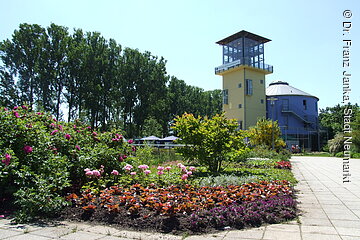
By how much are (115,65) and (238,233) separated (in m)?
36.6

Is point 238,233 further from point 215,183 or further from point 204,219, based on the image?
point 215,183

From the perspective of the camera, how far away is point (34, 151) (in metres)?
5.46

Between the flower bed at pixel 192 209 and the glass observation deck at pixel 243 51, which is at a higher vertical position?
the glass observation deck at pixel 243 51

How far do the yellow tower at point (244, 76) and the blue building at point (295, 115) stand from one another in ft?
10.2

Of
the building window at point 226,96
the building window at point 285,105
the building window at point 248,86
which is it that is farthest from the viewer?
the building window at point 285,105

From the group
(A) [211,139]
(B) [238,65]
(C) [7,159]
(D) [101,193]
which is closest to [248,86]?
(B) [238,65]

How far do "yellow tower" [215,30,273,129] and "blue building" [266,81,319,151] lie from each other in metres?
3.12

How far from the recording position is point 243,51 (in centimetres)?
3722

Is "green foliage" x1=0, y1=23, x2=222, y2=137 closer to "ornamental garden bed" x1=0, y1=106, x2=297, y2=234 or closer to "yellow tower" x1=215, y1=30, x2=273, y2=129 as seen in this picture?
"yellow tower" x1=215, y1=30, x2=273, y2=129

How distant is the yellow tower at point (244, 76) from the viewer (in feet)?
122

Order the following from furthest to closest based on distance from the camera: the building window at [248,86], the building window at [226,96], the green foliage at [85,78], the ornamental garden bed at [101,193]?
the building window at [226,96] < the building window at [248,86] < the green foliage at [85,78] < the ornamental garden bed at [101,193]

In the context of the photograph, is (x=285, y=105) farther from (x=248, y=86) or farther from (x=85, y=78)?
(x=85, y=78)

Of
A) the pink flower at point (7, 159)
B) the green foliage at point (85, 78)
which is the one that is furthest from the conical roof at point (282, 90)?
the pink flower at point (7, 159)

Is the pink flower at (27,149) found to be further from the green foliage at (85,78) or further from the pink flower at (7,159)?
the green foliage at (85,78)
